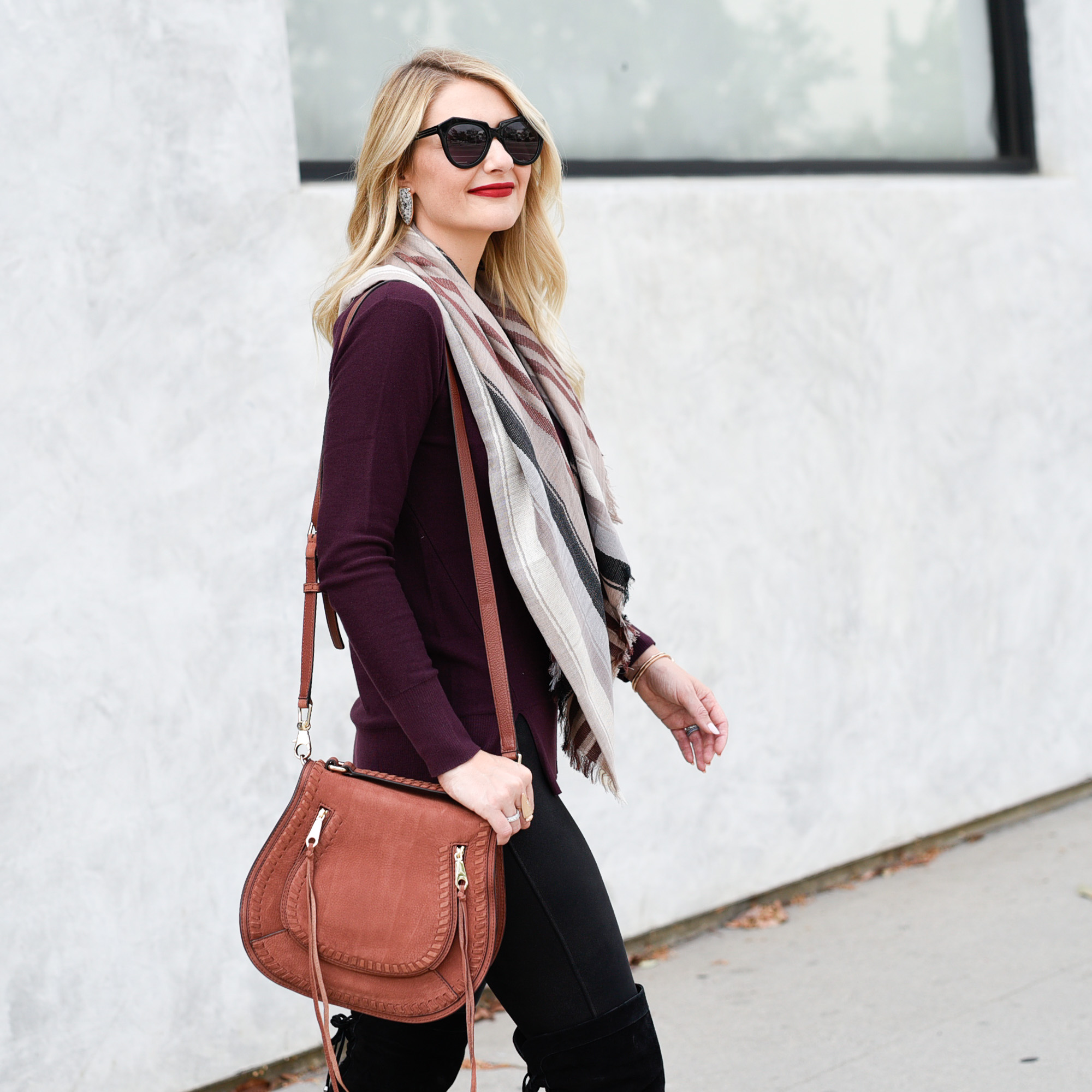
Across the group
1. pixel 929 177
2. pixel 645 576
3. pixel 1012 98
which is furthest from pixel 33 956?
pixel 1012 98

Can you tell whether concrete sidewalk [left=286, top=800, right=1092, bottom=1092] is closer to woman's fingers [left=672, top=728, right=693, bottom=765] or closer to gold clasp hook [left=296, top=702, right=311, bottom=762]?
woman's fingers [left=672, top=728, right=693, bottom=765]

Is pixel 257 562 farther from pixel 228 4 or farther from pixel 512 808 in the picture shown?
pixel 512 808

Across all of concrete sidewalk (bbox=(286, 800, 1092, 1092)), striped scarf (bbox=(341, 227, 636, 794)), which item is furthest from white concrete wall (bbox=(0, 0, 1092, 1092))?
striped scarf (bbox=(341, 227, 636, 794))

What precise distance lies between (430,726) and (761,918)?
2.64m

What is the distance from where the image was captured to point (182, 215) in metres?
2.85

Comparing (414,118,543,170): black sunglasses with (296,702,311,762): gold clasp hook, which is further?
(414,118,543,170): black sunglasses

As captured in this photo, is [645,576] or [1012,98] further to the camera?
[1012,98]

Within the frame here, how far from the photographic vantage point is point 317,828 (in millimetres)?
1605

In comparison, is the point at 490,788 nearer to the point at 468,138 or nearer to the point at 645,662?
the point at 645,662

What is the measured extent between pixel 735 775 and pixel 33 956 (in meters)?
2.00

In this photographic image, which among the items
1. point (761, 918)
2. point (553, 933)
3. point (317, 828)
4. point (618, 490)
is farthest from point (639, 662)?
point (761, 918)

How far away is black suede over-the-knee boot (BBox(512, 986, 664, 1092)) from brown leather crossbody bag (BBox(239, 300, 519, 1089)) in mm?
117

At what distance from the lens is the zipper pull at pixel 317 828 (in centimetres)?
160

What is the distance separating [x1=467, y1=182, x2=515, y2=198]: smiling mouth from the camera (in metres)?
1.81
